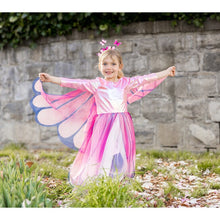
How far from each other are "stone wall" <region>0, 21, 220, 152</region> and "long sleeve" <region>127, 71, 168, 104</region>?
4.22ft

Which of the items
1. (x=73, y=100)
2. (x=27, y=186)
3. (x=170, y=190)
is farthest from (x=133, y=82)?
(x=27, y=186)

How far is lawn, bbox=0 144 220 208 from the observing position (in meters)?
2.06

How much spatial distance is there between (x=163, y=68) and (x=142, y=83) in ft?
4.95

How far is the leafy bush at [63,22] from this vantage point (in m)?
4.07

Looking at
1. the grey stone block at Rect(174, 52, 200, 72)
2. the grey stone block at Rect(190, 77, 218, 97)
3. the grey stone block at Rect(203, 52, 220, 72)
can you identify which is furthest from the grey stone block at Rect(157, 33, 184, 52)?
the grey stone block at Rect(190, 77, 218, 97)

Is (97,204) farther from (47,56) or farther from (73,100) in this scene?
(47,56)

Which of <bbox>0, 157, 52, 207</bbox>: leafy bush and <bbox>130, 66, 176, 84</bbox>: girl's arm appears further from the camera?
<bbox>130, 66, 176, 84</bbox>: girl's arm

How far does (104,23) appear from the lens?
4.26 m

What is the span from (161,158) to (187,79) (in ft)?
3.86

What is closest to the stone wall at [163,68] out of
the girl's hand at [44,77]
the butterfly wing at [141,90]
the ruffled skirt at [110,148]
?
the butterfly wing at [141,90]

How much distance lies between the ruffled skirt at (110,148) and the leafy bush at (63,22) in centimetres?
202

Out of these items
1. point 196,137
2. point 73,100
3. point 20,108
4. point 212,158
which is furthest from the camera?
point 20,108

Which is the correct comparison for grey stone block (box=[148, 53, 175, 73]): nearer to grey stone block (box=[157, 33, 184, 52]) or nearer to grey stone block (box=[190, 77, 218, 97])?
grey stone block (box=[157, 33, 184, 52])

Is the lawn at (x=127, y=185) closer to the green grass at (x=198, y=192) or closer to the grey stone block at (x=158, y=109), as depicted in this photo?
the green grass at (x=198, y=192)
